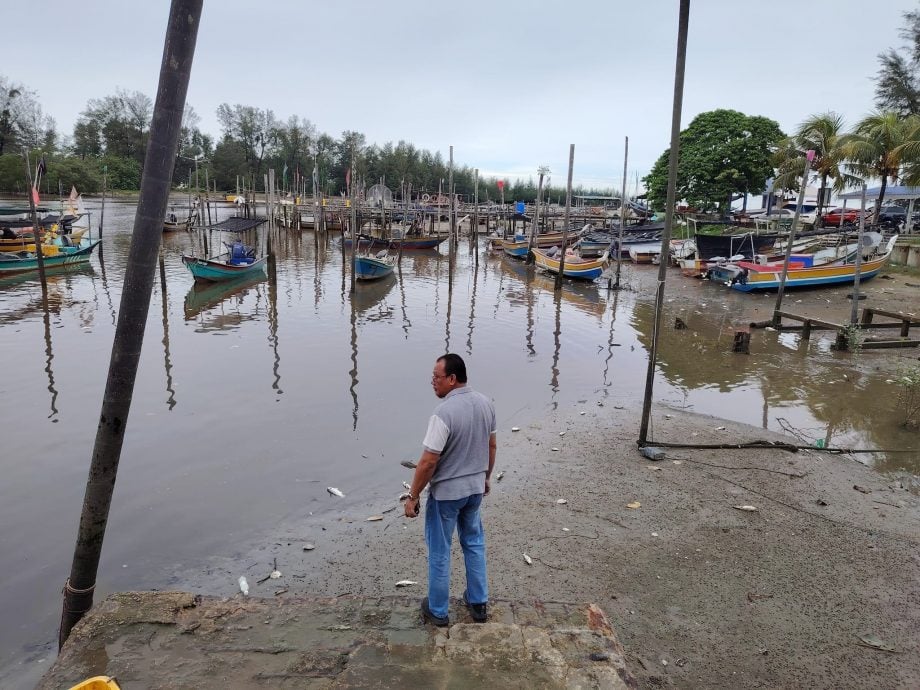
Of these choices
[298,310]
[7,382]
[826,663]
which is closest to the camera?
[826,663]

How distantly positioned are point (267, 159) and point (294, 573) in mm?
90818

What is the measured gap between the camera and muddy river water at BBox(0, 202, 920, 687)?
18.9 feet

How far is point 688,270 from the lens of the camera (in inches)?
983

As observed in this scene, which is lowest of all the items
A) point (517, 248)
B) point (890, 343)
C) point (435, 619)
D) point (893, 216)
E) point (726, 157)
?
point (435, 619)

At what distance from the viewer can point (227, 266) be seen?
21.5 m

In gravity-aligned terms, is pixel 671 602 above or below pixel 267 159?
below

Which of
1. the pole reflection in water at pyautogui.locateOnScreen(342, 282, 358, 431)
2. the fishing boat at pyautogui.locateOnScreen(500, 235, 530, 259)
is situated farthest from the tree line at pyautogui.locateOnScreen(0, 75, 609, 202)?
the pole reflection in water at pyautogui.locateOnScreen(342, 282, 358, 431)

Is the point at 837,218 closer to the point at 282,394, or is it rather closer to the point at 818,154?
the point at 818,154

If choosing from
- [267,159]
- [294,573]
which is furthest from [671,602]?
[267,159]

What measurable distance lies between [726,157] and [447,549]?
1452 inches

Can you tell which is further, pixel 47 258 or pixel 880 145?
pixel 47 258

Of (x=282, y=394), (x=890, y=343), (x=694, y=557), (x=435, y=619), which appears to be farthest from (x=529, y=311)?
(x=435, y=619)

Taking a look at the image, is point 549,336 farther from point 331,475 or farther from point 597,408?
point 331,475

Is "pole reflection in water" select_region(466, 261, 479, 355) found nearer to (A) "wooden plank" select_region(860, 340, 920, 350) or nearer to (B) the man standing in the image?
(A) "wooden plank" select_region(860, 340, 920, 350)
